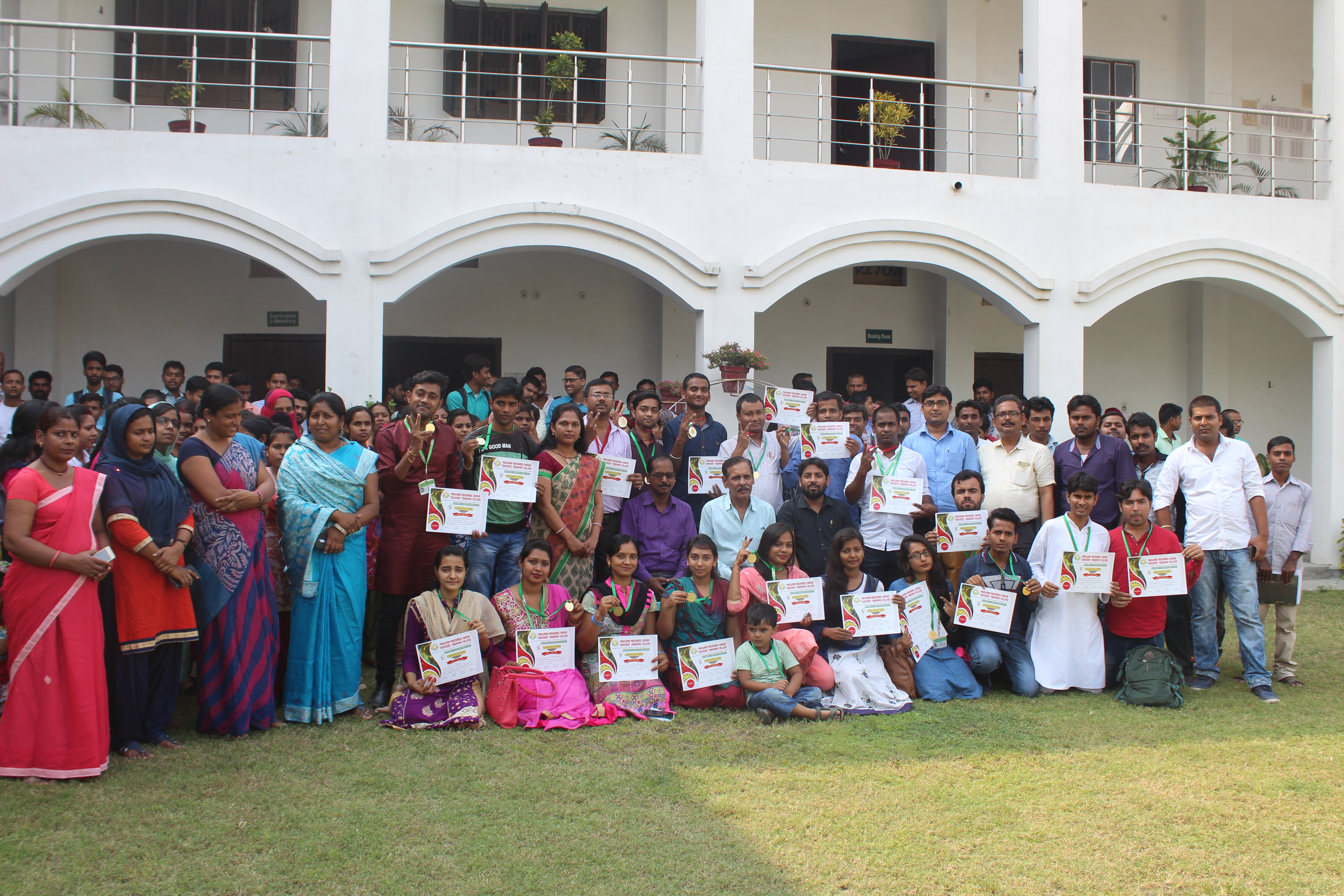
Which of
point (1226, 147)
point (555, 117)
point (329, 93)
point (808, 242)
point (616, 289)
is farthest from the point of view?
point (1226, 147)

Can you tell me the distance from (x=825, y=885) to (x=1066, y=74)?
29.7ft

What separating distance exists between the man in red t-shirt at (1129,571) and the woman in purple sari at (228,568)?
4889 mm

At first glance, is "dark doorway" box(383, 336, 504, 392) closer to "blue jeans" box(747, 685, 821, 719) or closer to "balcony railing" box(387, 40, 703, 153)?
"balcony railing" box(387, 40, 703, 153)

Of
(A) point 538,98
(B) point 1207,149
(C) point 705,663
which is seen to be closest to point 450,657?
(C) point 705,663

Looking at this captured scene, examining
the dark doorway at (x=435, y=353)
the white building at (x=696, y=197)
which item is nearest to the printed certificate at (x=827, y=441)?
the white building at (x=696, y=197)

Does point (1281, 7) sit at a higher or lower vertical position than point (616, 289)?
higher

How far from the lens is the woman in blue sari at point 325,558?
5.19 m

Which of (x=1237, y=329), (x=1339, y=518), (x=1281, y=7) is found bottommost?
(x=1339, y=518)

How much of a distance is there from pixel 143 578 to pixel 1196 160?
38.2 feet

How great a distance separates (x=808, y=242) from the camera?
30.7 feet

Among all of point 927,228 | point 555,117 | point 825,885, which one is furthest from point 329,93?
point 825,885

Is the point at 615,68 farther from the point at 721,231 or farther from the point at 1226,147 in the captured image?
the point at 1226,147

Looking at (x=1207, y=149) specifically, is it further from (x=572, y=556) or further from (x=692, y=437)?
(x=572, y=556)

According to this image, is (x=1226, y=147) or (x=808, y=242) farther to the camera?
(x=1226, y=147)
